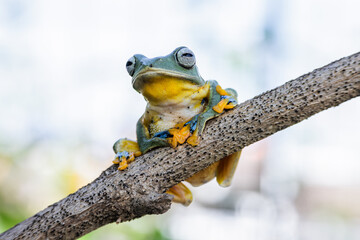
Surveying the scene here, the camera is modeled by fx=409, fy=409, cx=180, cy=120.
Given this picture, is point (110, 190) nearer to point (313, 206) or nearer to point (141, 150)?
point (141, 150)

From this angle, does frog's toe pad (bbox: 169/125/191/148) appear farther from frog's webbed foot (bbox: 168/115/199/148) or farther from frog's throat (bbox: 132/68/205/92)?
frog's throat (bbox: 132/68/205/92)

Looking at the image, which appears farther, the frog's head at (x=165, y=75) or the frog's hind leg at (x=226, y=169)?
the frog's hind leg at (x=226, y=169)

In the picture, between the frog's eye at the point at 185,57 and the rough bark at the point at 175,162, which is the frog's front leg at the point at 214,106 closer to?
the rough bark at the point at 175,162

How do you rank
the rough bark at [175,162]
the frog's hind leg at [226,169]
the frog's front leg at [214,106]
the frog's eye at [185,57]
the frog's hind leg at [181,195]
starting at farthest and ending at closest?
the frog's hind leg at [181,195] → the frog's hind leg at [226,169] → the frog's eye at [185,57] → the frog's front leg at [214,106] → the rough bark at [175,162]

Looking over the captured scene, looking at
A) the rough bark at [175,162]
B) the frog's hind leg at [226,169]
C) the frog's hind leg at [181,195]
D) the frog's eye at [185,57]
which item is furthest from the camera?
the frog's hind leg at [181,195]

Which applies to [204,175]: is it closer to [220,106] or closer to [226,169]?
[226,169]

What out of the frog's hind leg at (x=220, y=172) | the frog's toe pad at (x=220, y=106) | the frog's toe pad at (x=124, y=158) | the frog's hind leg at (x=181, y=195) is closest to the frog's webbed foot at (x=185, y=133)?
the frog's toe pad at (x=220, y=106)
